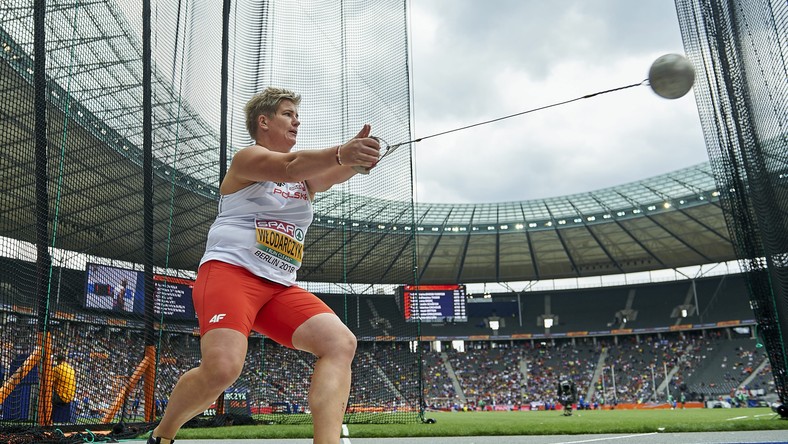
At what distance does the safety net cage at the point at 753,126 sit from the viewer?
8.03 metres

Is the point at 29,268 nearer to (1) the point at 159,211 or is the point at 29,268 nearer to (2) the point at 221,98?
(1) the point at 159,211

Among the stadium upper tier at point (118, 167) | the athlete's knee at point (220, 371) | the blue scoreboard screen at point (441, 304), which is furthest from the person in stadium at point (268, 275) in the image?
the blue scoreboard screen at point (441, 304)

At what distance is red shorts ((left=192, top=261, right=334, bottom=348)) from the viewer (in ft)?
8.59

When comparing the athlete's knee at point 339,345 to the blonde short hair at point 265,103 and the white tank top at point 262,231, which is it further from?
the blonde short hair at point 265,103

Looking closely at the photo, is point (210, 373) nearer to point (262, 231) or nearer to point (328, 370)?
point (328, 370)

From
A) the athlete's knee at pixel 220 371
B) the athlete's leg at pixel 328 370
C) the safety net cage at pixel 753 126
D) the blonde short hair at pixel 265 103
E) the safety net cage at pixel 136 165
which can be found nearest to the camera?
the athlete's leg at pixel 328 370

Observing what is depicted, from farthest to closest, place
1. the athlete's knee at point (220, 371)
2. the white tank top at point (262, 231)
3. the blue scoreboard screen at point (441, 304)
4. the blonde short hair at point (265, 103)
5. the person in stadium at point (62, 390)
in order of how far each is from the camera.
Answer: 1. the blue scoreboard screen at point (441, 304)
2. the person in stadium at point (62, 390)
3. the blonde short hair at point (265, 103)
4. the white tank top at point (262, 231)
5. the athlete's knee at point (220, 371)

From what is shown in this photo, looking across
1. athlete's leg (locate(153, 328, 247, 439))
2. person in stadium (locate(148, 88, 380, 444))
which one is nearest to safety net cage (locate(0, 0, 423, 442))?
athlete's leg (locate(153, 328, 247, 439))

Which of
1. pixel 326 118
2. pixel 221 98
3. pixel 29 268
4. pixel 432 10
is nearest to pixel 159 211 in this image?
pixel 221 98

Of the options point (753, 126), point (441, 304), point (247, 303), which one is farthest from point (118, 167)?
point (441, 304)

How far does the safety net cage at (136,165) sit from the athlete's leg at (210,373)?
138 inches

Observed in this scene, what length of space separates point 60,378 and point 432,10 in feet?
48.7

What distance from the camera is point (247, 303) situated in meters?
2.69

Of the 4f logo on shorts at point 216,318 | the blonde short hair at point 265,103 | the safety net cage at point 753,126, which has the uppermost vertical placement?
the safety net cage at point 753,126
